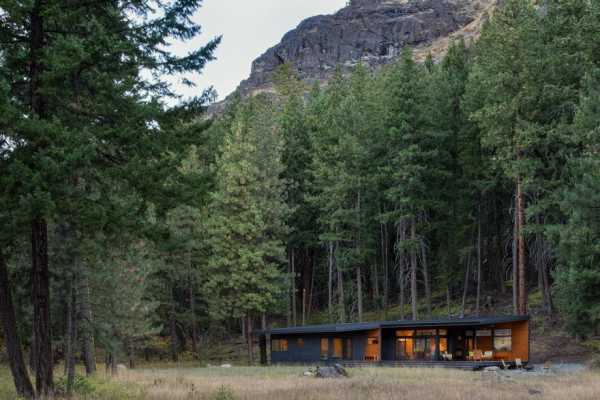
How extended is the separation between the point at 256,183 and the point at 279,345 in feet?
34.2

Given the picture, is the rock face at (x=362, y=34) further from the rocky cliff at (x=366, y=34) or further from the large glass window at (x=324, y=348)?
the large glass window at (x=324, y=348)

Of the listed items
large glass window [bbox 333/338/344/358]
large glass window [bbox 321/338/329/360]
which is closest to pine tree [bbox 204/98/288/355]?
large glass window [bbox 321/338/329/360]

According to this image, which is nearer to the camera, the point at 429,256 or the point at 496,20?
the point at 496,20

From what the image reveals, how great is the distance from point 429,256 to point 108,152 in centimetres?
3414

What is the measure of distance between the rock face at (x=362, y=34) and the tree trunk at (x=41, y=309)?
140440 millimetres

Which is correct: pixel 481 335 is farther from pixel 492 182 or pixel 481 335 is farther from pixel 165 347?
pixel 165 347

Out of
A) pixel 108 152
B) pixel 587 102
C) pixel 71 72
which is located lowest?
pixel 108 152

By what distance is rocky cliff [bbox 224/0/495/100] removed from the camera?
517ft

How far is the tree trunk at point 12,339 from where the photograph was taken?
13461mm

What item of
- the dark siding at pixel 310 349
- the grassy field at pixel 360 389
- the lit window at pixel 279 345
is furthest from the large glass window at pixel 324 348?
the grassy field at pixel 360 389

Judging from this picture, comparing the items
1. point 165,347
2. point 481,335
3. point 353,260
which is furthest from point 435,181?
point 165,347

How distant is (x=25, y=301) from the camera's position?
25.0 metres

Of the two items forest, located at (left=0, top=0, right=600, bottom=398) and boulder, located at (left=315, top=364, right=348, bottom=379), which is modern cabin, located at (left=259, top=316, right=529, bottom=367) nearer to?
forest, located at (left=0, top=0, right=600, bottom=398)

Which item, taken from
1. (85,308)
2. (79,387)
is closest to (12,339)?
(79,387)
